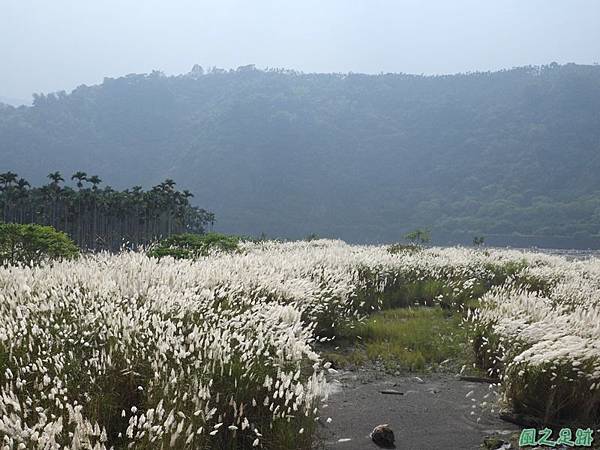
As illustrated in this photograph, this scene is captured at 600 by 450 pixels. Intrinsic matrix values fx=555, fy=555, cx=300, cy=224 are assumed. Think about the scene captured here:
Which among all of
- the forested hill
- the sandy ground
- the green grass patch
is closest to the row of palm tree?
the green grass patch

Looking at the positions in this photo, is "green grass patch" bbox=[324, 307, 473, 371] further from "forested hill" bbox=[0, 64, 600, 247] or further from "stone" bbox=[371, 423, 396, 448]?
"forested hill" bbox=[0, 64, 600, 247]

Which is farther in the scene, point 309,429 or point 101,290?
point 101,290

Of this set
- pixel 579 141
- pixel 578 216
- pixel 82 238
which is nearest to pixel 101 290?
pixel 82 238

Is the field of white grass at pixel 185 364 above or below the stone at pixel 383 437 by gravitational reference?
above

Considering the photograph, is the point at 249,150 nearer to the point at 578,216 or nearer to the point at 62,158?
the point at 62,158

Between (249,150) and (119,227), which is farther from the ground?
(249,150)

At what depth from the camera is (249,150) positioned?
7318 inches

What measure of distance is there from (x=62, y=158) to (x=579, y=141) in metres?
165

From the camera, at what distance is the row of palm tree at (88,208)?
60.5 m

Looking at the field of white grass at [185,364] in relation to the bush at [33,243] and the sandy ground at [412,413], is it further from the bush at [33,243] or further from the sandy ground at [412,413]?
the bush at [33,243]

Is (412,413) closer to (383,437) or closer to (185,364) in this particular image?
(383,437)

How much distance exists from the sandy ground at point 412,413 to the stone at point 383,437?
6 centimetres

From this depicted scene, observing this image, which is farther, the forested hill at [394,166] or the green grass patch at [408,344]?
the forested hill at [394,166]

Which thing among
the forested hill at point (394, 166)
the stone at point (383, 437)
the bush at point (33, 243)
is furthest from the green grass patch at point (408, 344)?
the forested hill at point (394, 166)
